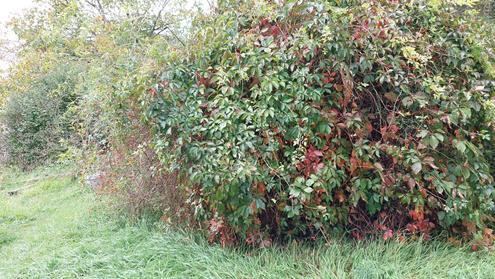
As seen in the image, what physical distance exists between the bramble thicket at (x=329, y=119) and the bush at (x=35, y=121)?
7489mm

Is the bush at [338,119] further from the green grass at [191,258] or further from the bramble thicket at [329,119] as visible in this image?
the green grass at [191,258]

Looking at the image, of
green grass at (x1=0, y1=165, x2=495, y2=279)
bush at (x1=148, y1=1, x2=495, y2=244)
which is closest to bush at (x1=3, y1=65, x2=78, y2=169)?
green grass at (x1=0, y1=165, x2=495, y2=279)

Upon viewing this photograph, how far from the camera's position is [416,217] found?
9.67ft

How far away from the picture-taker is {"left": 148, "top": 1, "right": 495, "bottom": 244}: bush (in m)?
2.84

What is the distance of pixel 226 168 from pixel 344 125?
0.95m

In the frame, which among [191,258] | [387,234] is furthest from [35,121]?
[387,234]

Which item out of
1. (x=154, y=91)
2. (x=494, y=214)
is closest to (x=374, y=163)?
(x=494, y=214)

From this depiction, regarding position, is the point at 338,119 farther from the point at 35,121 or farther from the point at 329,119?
the point at 35,121

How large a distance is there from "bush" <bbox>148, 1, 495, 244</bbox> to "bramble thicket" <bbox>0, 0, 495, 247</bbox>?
1cm

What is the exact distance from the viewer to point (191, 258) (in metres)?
3.08

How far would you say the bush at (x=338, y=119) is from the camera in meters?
2.84

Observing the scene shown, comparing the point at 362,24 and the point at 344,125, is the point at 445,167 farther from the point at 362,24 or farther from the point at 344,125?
the point at 362,24

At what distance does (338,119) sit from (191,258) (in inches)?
63.6

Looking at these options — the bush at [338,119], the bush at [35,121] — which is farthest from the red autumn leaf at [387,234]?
the bush at [35,121]
